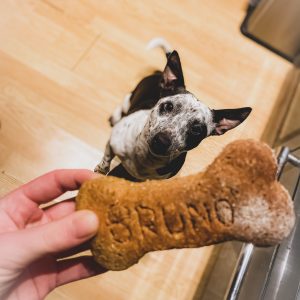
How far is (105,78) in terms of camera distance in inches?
76.3

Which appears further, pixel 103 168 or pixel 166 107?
pixel 103 168

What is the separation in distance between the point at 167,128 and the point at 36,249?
638 millimetres

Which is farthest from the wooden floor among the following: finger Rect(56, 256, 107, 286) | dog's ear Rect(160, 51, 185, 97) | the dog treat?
the dog treat

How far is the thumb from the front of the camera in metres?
0.75

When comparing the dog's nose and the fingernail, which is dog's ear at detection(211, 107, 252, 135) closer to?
the dog's nose

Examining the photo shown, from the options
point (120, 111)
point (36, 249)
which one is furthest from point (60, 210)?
point (120, 111)

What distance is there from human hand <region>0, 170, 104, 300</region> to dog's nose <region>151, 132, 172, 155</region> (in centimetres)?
30

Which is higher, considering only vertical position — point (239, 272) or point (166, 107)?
point (166, 107)

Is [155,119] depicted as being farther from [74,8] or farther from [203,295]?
[74,8]

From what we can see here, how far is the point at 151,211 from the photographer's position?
801 mm

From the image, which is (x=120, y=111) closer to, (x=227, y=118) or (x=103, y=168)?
(x=103, y=168)

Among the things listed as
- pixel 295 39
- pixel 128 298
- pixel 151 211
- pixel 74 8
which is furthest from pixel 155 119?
pixel 295 39

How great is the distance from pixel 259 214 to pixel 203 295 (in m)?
0.99

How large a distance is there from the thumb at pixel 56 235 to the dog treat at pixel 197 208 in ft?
0.23
